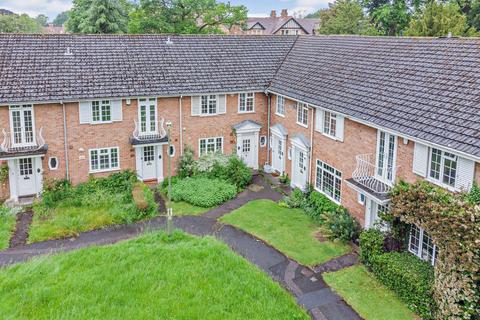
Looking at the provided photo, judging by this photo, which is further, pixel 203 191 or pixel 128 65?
pixel 128 65

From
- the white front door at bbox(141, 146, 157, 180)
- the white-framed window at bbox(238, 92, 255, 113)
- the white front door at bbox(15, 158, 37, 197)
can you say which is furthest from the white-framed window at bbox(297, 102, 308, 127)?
the white front door at bbox(15, 158, 37, 197)

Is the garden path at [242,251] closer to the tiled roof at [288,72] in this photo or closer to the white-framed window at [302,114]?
the white-framed window at [302,114]

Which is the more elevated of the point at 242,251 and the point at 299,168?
the point at 299,168

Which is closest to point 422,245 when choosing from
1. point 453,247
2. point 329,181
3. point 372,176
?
point 453,247

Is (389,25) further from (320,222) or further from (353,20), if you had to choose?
(320,222)

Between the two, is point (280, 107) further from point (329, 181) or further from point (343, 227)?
point (343, 227)
